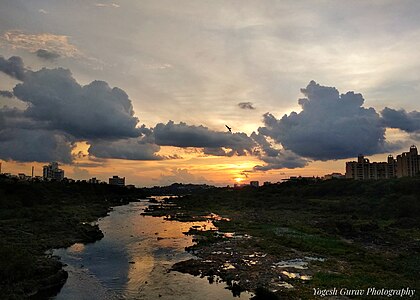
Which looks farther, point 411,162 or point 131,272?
point 411,162

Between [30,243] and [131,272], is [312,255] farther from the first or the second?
[30,243]

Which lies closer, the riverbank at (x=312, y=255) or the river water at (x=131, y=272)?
the river water at (x=131, y=272)

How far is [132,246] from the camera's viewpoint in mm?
55312

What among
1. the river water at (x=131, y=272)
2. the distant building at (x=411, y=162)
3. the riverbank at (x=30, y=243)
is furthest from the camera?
the distant building at (x=411, y=162)

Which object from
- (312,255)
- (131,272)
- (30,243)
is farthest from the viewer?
(30,243)

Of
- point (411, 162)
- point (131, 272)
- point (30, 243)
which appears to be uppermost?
point (411, 162)

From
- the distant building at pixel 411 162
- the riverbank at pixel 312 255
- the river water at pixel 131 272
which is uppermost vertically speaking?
the distant building at pixel 411 162

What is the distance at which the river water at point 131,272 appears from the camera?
105 ft

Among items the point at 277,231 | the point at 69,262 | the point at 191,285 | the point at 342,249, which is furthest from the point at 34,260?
the point at 277,231

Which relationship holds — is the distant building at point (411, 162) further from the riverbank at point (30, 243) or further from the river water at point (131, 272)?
the riverbank at point (30, 243)

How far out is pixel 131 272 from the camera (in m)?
39.5

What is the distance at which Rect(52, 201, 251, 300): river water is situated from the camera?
3212cm

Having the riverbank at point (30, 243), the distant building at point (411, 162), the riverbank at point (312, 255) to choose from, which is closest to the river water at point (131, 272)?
the riverbank at point (30, 243)

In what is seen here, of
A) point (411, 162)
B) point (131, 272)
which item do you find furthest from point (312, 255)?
point (411, 162)
